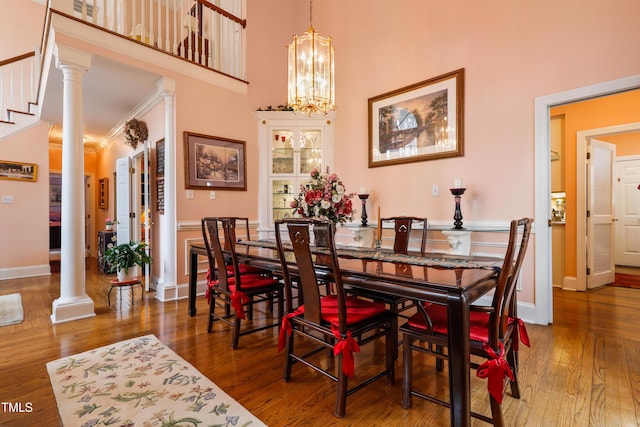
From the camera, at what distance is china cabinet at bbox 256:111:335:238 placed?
15.5ft

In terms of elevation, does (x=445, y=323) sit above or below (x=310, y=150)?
below

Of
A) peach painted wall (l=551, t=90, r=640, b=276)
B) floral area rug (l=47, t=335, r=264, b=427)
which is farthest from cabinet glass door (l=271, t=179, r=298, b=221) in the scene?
peach painted wall (l=551, t=90, r=640, b=276)

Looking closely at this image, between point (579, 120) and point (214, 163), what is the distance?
4.95 metres

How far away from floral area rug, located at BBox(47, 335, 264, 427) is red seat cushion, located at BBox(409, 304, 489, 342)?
3.08 feet

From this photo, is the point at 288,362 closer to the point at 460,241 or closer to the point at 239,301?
the point at 239,301

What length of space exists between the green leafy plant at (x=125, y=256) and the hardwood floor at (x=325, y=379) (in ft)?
1.78

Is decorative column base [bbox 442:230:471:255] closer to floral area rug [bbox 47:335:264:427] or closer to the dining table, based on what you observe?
the dining table

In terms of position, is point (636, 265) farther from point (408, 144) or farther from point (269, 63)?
point (269, 63)

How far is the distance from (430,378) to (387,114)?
319 cm

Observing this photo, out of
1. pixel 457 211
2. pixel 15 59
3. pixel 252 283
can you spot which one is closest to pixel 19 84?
pixel 15 59

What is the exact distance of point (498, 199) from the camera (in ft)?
10.6

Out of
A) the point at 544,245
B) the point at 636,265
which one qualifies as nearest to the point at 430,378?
the point at 544,245

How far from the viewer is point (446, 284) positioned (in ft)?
4.55

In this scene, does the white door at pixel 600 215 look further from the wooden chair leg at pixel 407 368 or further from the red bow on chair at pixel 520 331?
the wooden chair leg at pixel 407 368
